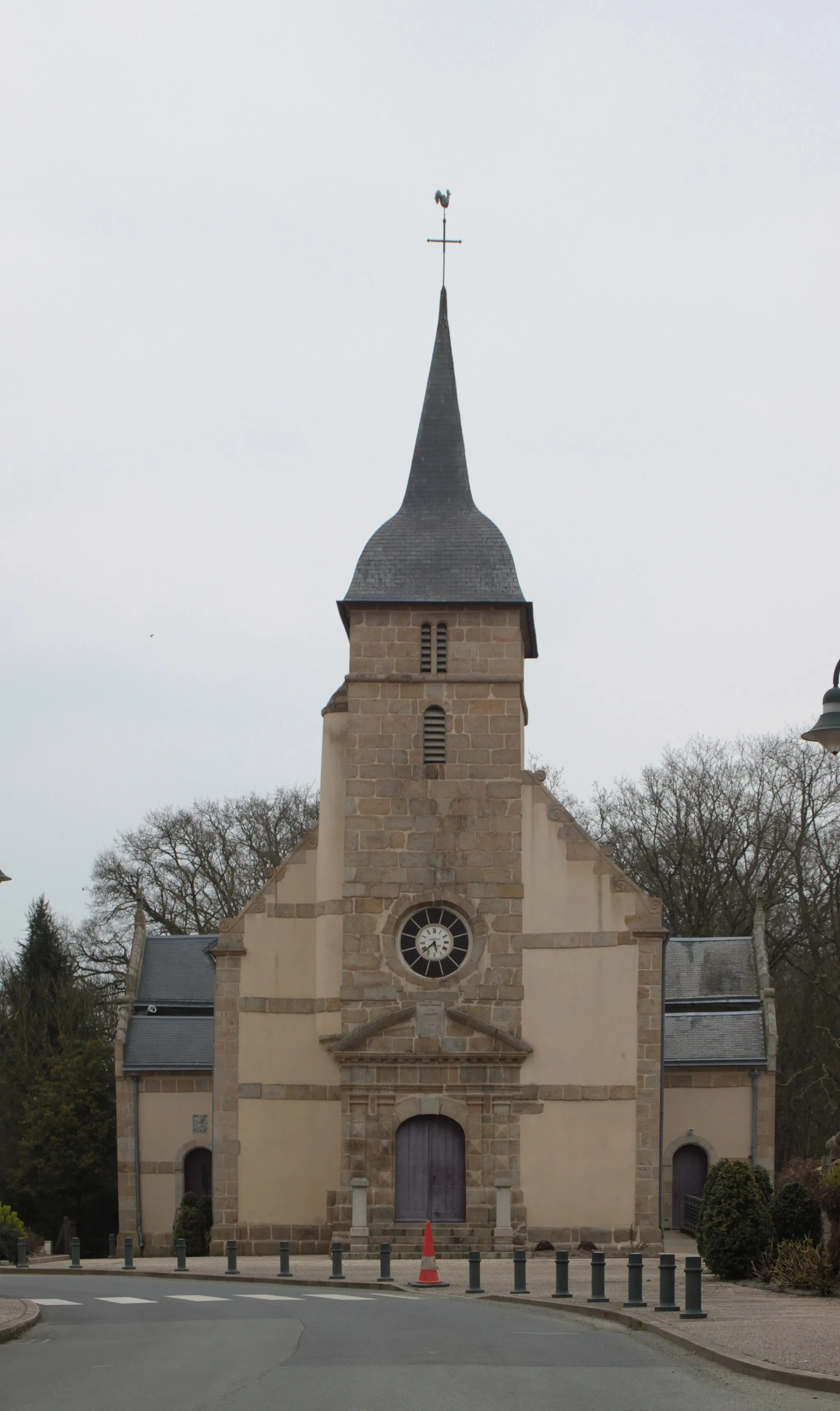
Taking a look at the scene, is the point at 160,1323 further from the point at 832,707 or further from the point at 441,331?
the point at 441,331

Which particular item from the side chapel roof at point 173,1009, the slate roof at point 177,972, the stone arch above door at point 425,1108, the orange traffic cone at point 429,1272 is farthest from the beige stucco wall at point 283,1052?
the orange traffic cone at point 429,1272

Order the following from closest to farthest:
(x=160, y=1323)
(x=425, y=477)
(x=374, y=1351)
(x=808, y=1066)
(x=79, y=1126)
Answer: (x=374, y=1351)
(x=160, y=1323)
(x=425, y=477)
(x=79, y=1126)
(x=808, y=1066)

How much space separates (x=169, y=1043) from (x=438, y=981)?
32.8 feet

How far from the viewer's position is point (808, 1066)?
4600cm

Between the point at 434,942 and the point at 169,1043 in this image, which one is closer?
the point at 434,942

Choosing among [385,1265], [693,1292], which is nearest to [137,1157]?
[385,1265]

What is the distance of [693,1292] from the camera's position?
15.1m

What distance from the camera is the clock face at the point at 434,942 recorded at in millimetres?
30703

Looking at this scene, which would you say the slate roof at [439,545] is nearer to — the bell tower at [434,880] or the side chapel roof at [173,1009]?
the bell tower at [434,880]

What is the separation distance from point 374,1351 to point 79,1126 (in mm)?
30161

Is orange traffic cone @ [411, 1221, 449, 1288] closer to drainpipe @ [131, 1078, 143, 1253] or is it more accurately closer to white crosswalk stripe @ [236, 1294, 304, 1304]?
white crosswalk stripe @ [236, 1294, 304, 1304]

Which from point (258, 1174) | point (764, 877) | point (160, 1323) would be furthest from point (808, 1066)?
point (160, 1323)

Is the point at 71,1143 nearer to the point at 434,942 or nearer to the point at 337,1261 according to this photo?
the point at 434,942

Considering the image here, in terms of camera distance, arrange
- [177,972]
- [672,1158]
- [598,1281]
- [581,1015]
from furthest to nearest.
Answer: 1. [177,972]
2. [672,1158]
3. [581,1015]
4. [598,1281]
